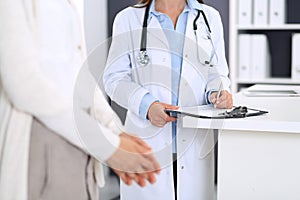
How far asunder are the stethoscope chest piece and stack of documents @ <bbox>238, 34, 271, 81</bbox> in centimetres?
136

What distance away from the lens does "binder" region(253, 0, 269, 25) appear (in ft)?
9.37

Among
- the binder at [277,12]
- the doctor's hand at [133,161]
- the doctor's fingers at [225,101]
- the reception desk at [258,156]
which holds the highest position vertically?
the binder at [277,12]

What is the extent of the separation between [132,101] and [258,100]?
0.49m

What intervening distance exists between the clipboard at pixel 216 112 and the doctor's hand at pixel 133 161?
51 centimetres

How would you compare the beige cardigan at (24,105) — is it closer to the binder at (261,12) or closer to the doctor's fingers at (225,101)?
the doctor's fingers at (225,101)

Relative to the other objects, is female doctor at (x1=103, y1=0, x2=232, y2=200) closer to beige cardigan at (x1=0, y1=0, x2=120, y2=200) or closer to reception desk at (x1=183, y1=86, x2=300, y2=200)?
reception desk at (x1=183, y1=86, x2=300, y2=200)

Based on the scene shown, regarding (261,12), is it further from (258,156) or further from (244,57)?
(258,156)

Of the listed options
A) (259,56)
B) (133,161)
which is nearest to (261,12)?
(259,56)

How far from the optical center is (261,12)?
2877mm

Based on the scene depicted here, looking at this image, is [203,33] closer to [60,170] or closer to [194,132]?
[194,132]

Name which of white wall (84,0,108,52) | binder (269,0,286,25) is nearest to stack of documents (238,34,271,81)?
binder (269,0,286,25)

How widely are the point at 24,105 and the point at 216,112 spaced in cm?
79

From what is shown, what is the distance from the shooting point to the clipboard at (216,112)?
148 centimetres

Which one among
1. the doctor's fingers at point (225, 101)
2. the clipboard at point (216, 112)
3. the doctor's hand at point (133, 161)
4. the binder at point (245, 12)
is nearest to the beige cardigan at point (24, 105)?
the doctor's hand at point (133, 161)
